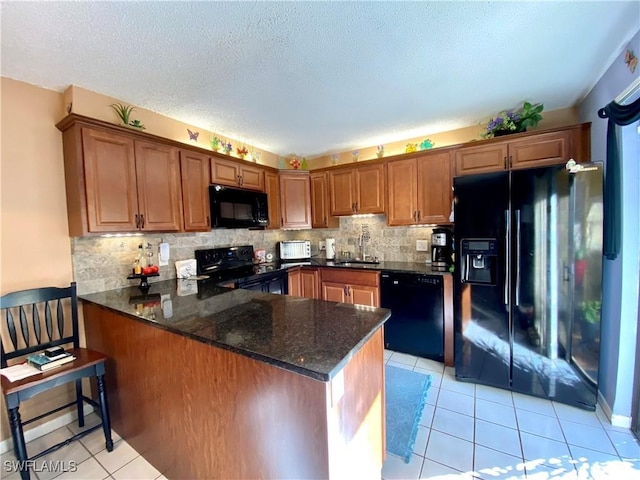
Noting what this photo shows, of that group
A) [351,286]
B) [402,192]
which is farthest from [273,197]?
[402,192]

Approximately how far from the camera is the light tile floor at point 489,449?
151 centimetres

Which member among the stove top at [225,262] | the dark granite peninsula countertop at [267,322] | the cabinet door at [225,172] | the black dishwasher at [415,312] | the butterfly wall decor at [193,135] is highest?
the butterfly wall decor at [193,135]

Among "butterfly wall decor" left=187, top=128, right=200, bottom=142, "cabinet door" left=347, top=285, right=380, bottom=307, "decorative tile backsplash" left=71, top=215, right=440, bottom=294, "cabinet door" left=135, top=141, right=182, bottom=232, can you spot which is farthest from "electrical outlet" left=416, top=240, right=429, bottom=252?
"butterfly wall decor" left=187, top=128, right=200, bottom=142

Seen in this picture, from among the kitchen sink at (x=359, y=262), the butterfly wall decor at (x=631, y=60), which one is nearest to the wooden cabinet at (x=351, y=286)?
the kitchen sink at (x=359, y=262)

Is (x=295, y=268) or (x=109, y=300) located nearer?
(x=109, y=300)

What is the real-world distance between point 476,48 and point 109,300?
9.87 feet

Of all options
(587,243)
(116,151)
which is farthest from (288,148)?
(587,243)

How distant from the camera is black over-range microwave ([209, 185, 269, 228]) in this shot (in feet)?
8.94

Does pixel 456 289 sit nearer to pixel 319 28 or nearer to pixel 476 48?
pixel 476 48

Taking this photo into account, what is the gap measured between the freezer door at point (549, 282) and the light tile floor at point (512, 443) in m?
0.19

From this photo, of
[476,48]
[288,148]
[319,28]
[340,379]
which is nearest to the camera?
[340,379]

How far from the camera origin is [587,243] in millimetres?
1881

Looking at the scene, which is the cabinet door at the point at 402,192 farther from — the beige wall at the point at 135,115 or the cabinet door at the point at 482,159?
the beige wall at the point at 135,115

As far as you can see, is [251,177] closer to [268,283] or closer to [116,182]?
[268,283]
